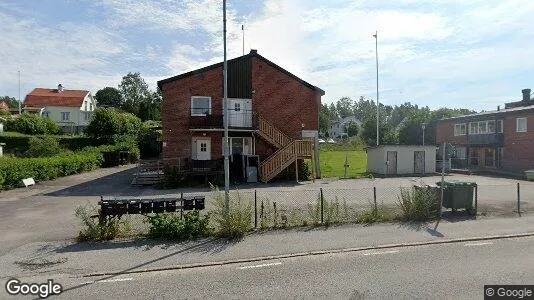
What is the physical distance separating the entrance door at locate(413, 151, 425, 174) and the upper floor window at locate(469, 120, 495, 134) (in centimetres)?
1111

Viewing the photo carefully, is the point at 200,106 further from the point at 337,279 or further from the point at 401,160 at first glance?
the point at 337,279

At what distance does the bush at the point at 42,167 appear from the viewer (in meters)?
19.8

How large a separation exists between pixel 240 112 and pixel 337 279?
19.8m

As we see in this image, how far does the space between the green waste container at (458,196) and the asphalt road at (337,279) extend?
12.5 ft

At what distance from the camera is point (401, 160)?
29359mm

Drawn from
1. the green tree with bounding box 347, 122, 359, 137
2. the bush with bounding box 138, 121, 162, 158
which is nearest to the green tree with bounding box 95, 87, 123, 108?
the bush with bounding box 138, 121, 162, 158

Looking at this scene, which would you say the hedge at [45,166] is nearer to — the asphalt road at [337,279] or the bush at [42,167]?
the bush at [42,167]

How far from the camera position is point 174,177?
20781 millimetres

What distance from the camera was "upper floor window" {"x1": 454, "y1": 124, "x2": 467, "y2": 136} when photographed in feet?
129

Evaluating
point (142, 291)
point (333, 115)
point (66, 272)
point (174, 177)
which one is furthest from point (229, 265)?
point (333, 115)

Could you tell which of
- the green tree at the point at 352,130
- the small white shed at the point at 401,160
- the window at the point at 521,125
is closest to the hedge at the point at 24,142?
the small white shed at the point at 401,160

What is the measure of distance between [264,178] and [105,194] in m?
8.97

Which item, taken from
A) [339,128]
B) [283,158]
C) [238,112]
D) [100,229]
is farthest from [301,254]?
[339,128]

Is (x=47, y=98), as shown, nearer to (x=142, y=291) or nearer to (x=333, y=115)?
(x=142, y=291)
